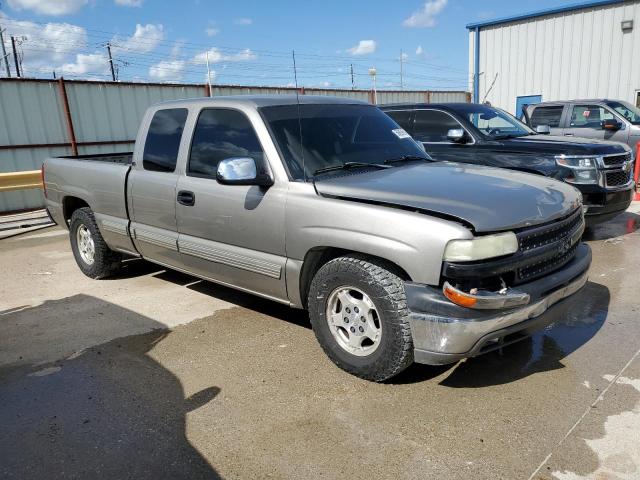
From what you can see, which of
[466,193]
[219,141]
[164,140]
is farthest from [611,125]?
[164,140]

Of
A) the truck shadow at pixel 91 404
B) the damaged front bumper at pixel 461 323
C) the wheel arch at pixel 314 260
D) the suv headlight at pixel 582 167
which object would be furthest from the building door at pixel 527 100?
the truck shadow at pixel 91 404

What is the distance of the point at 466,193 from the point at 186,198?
225cm

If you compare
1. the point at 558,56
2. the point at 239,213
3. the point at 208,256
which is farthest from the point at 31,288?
the point at 558,56

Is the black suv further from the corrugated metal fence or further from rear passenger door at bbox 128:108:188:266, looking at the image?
the corrugated metal fence

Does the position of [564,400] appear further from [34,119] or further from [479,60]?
[479,60]

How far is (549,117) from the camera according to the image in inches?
419

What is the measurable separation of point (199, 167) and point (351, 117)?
1.31 meters

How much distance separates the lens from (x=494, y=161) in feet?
22.0

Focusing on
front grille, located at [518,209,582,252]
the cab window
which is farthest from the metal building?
front grille, located at [518,209,582,252]

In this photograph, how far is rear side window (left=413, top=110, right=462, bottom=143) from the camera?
7371 mm

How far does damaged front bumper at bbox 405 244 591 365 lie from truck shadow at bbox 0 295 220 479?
1.30 metres

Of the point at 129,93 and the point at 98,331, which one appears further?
the point at 129,93

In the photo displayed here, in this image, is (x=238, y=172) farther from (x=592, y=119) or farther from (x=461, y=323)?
(x=592, y=119)

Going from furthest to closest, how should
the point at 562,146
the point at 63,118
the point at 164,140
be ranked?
the point at 63,118 < the point at 562,146 < the point at 164,140
